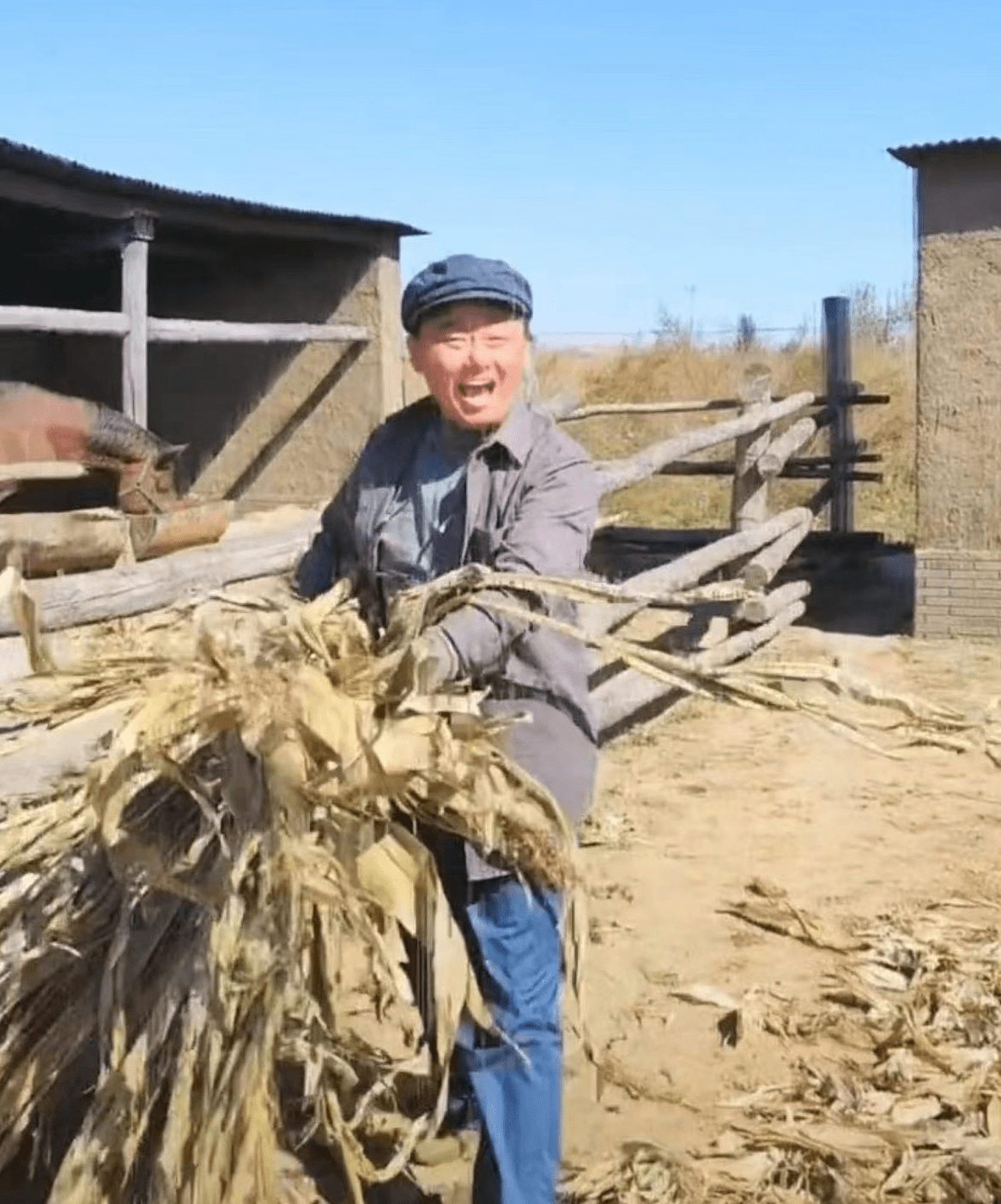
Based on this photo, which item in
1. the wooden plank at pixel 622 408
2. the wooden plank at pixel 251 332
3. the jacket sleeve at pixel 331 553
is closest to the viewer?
the jacket sleeve at pixel 331 553

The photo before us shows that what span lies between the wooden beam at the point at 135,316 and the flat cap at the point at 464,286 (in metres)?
5.74

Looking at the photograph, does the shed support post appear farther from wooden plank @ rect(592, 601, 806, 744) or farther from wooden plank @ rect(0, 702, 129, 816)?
wooden plank @ rect(0, 702, 129, 816)

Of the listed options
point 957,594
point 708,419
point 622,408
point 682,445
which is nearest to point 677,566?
point 682,445

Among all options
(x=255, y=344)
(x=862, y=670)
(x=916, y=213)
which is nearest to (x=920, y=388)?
(x=916, y=213)

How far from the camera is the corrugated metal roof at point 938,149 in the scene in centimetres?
866

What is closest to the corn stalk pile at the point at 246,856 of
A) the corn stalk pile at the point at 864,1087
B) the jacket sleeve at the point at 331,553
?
the jacket sleeve at the point at 331,553

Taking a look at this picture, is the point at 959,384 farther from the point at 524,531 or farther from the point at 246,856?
the point at 246,856

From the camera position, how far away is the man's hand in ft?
7.29

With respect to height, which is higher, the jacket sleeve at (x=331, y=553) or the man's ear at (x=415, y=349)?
the man's ear at (x=415, y=349)

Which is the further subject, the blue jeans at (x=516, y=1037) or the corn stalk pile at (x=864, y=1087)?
the corn stalk pile at (x=864, y=1087)

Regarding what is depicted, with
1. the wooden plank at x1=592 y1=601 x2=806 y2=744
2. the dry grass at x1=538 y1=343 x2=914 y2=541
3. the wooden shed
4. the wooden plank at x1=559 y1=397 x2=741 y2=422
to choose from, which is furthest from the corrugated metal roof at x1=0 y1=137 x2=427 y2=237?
the dry grass at x1=538 y1=343 x2=914 y2=541

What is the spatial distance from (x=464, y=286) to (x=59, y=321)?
5.48 metres

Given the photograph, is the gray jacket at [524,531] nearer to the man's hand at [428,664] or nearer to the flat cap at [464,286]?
the man's hand at [428,664]

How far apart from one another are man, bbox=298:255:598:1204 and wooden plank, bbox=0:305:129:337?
4949 mm
